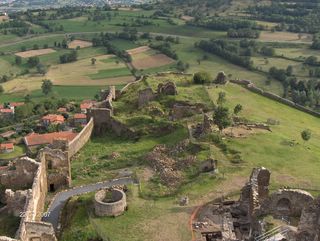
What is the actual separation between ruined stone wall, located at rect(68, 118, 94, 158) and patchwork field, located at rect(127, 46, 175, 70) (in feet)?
230

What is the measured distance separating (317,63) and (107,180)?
85339 millimetres

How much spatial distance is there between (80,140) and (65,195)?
43.0 ft

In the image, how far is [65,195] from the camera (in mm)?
42094

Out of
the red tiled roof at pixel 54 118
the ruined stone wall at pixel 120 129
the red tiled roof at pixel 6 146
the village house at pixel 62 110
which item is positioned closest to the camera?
the ruined stone wall at pixel 120 129

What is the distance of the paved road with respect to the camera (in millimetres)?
38562

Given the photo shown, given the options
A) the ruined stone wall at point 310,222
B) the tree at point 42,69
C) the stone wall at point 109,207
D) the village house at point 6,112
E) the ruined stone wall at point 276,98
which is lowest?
the village house at point 6,112

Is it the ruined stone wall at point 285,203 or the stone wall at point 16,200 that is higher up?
the ruined stone wall at point 285,203

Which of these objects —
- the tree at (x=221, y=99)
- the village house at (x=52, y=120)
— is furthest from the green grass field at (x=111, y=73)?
the tree at (x=221, y=99)

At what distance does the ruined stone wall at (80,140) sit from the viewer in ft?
170

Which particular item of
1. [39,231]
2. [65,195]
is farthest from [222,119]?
[39,231]

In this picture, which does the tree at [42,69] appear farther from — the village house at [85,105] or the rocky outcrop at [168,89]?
the rocky outcrop at [168,89]

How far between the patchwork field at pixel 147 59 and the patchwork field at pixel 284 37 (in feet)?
108

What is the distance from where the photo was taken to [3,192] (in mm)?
42250

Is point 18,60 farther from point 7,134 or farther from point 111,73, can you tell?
point 7,134
